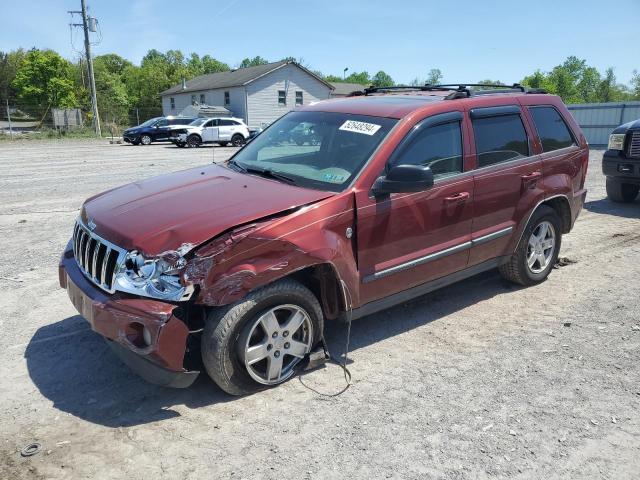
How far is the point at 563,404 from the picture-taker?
3406 millimetres

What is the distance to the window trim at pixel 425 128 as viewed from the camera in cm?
395

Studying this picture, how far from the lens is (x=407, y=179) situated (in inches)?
144

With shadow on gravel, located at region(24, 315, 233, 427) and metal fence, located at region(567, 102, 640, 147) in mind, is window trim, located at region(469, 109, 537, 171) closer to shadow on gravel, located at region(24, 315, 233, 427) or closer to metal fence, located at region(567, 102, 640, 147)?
shadow on gravel, located at region(24, 315, 233, 427)

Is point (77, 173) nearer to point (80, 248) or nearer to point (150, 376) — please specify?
point (80, 248)

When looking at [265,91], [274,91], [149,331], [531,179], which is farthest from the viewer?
[274,91]

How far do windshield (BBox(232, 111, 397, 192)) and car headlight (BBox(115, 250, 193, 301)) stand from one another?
1209mm

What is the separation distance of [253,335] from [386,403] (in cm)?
98

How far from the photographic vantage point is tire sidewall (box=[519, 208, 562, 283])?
16.9ft

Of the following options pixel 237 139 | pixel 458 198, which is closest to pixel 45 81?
pixel 237 139

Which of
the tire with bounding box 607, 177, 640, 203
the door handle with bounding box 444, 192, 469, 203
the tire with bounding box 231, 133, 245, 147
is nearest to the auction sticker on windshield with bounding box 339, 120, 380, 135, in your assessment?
the door handle with bounding box 444, 192, 469, 203

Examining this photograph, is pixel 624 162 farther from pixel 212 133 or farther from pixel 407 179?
pixel 212 133

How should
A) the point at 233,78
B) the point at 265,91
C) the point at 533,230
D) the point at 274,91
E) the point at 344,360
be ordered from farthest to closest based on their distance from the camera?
the point at 233,78 < the point at 274,91 < the point at 265,91 < the point at 533,230 < the point at 344,360

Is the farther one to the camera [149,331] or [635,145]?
[635,145]

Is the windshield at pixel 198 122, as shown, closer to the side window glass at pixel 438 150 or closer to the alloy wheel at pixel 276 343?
the side window glass at pixel 438 150
